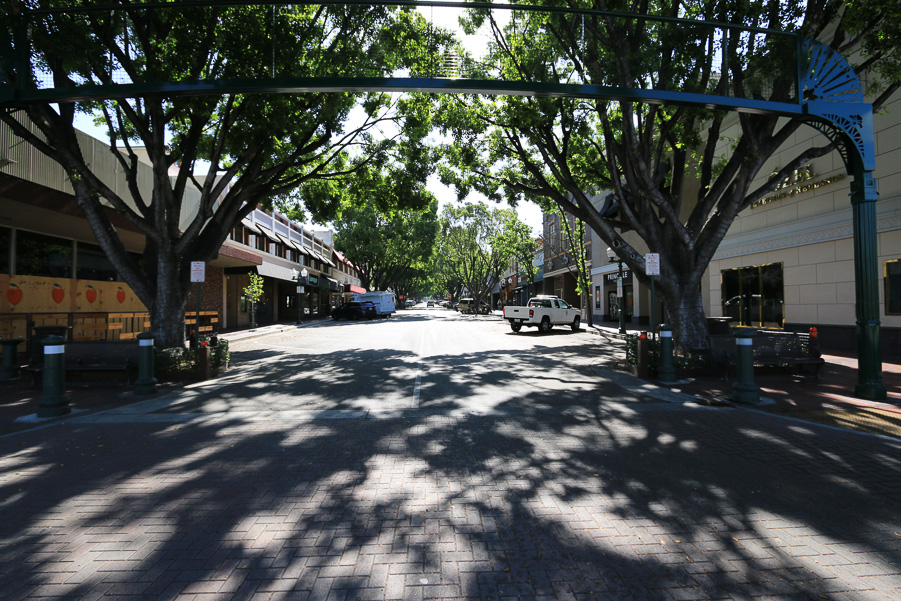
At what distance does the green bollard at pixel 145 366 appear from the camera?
8.27m

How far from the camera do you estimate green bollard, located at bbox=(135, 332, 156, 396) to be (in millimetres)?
8273

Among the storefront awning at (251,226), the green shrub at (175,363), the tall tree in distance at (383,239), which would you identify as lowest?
the green shrub at (175,363)

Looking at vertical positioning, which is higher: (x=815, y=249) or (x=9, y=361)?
(x=815, y=249)

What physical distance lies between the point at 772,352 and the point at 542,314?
14028 mm

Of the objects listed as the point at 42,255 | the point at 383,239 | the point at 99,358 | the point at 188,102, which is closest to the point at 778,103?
the point at 188,102

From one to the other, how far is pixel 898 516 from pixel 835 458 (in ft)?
4.56

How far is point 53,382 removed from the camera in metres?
6.79

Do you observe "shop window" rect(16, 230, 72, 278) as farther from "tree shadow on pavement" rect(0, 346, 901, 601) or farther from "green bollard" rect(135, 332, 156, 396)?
"tree shadow on pavement" rect(0, 346, 901, 601)

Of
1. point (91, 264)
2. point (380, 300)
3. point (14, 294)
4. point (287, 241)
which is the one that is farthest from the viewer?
point (380, 300)

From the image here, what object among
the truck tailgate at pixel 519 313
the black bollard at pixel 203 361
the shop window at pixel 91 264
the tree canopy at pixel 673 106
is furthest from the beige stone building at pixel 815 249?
the shop window at pixel 91 264

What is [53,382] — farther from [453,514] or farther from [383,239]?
[383,239]

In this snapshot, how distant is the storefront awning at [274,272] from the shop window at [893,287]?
1000 inches

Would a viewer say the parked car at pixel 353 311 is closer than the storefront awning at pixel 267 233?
No

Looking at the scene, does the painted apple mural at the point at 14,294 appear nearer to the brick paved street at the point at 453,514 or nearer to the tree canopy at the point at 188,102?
the tree canopy at the point at 188,102
